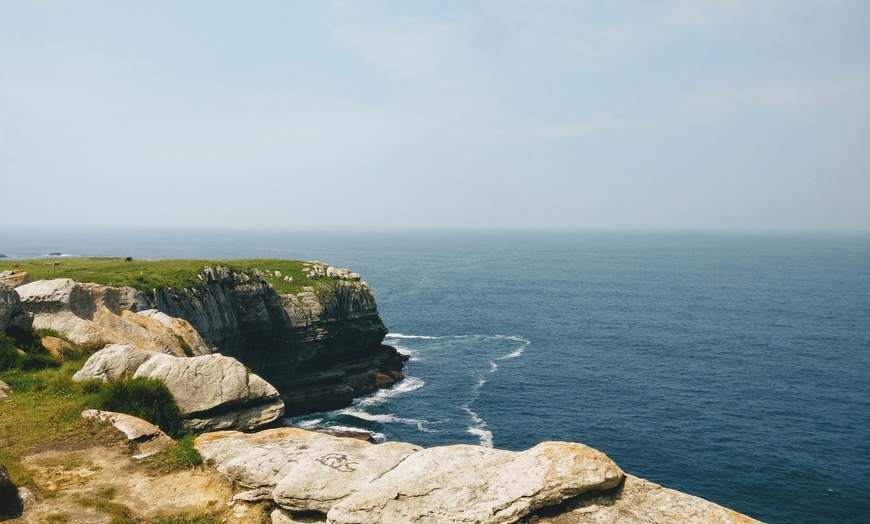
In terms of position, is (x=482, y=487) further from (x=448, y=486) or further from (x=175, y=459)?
(x=175, y=459)

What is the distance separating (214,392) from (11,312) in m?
10.5

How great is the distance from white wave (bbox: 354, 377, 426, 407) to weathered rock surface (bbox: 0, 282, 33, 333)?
44608 millimetres

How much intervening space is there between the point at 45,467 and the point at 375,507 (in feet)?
29.5

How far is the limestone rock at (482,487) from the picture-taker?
982 cm

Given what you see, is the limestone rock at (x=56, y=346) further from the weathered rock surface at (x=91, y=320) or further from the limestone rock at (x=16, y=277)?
the limestone rock at (x=16, y=277)

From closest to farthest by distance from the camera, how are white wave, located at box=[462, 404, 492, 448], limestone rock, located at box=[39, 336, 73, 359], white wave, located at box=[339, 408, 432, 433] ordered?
limestone rock, located at box=[39, 336, 73, 359], white wave, located at box=[462, 404, 492, 448], white wave, located at box=[339, 408, 432, 433]

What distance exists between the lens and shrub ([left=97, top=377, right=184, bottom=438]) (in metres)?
16.1

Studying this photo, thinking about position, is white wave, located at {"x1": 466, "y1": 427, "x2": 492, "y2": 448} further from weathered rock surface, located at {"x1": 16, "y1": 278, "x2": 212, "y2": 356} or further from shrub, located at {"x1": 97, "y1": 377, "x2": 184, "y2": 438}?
shrub, located at {"x1": 97, "y1": 377, "x2": 184, "y2": 438}

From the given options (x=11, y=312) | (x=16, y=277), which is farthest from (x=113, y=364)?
(x=16, y=277)

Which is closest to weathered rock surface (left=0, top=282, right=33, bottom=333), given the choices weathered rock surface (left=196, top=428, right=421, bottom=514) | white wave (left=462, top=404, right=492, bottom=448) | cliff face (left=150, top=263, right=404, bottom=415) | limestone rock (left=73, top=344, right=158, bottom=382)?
limestone rock (left=73, top=344, right=158, bottom=382)

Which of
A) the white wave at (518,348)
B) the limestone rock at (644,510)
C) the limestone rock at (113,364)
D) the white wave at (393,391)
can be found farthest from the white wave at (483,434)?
the limestone rock at (644,510)

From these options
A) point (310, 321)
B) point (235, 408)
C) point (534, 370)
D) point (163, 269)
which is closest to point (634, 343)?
point (534, 370)

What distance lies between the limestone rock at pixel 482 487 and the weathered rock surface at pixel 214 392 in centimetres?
829

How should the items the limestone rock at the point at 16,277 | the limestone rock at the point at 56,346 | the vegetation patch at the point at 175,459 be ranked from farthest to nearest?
the limestone rock at the point at 16,277, the limestone rock at the point at 56,346, the vegetation patch at the point at 175,459
